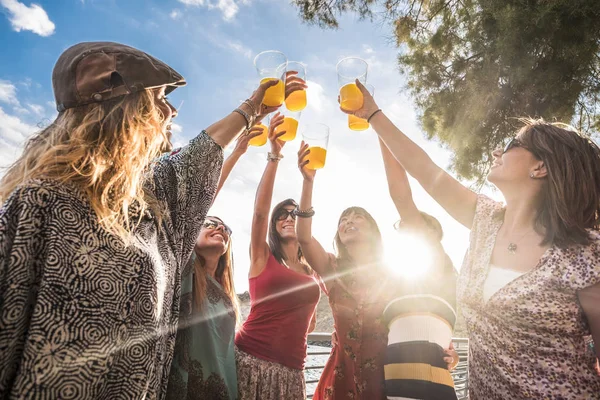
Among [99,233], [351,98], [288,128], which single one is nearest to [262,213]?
[288,128]

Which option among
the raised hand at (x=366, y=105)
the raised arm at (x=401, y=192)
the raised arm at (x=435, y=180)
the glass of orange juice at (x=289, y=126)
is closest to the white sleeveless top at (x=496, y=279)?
the raised arm at (x=435, y=180)

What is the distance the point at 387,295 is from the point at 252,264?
34.8 inches

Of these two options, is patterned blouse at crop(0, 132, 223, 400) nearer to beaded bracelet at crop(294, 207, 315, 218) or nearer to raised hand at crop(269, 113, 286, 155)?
raised hand at crop(269, 113, 286, 155)

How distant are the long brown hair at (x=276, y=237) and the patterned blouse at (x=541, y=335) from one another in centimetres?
141

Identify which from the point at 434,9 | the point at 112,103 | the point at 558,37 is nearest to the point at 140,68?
the point at 112,103

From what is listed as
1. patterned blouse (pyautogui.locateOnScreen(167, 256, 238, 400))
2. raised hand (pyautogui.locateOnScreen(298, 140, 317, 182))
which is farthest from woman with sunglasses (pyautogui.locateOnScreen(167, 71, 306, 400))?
raised hand (pyautogui.locateOnScreen(298, 140, 317, 182))

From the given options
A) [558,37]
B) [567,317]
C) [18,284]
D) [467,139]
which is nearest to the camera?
[18,284]

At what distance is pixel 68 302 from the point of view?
2.40ft

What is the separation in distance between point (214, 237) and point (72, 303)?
4.44ft

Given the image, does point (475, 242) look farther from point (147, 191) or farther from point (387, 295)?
point (147, 191)

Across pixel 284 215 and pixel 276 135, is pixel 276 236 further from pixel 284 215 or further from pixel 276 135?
pixel 276 135

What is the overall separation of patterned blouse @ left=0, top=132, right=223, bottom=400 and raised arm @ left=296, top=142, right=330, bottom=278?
1.43 metres

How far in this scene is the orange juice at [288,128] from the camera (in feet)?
7.06

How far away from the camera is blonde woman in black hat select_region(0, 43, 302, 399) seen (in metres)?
0.70
